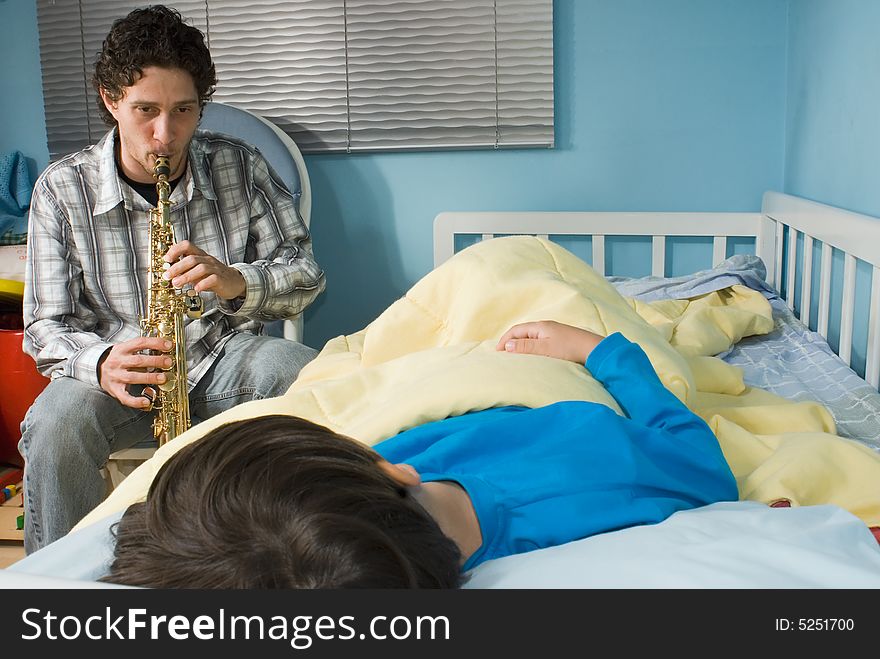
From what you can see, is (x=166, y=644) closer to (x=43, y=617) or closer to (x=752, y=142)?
(x=43, y=617)

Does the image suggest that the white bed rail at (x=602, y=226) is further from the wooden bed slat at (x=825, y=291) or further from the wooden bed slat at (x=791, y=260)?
the wooden bed slat at (x=825, y=291)

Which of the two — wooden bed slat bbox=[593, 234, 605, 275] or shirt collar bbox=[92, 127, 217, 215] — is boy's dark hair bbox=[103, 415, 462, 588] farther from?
wooden bed slat bbox=[593, 234, 605, 275]

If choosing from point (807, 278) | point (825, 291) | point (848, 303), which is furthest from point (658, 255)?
point (848, 303)

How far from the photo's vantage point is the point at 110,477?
179cm

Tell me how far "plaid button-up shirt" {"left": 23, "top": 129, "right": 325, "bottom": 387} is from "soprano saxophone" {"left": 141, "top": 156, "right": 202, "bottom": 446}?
12 cm

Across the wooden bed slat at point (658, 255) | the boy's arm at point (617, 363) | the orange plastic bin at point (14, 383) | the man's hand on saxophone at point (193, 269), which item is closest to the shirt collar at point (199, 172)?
the man's hand on saxophone at point (193, 269)

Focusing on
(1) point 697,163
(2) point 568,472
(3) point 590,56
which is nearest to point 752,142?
(1) point 697,163

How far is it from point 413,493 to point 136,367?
0.90 metres

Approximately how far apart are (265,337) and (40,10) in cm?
152

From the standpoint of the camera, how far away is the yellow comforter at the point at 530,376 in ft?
3.27

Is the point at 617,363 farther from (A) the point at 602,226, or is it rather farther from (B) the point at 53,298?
(A) the point at 602,226

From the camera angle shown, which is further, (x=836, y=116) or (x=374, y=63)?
(x=374, y=63)

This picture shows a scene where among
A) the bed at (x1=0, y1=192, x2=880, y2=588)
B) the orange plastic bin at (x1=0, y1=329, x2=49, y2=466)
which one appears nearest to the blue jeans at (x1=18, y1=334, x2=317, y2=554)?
the bed at (x1=0, y1=192, x2=880, y2=588)

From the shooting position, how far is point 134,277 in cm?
170
